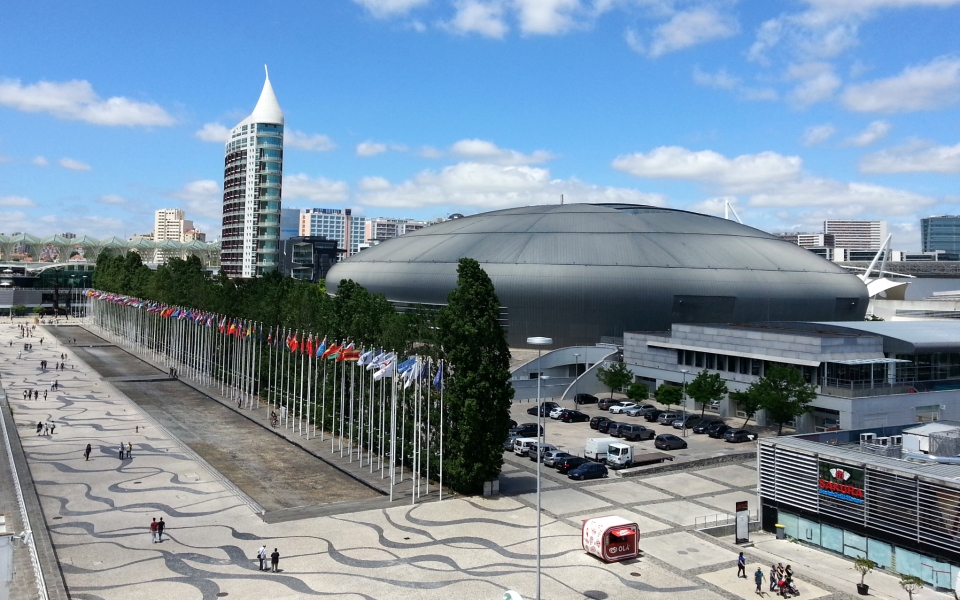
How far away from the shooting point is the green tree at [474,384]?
147 ft

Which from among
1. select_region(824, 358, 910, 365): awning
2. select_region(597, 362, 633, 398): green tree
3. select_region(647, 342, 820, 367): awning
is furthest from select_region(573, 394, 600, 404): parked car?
select_region(824, 358, 910, 365): awning

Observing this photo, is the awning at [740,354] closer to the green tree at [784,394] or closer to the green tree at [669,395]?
the green tree at [784,394]

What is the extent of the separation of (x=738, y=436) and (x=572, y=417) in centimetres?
1495

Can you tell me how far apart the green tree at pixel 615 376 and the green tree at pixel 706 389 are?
37.9 feet

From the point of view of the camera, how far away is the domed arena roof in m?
90.9

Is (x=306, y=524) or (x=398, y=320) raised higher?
(x=398, y=320)

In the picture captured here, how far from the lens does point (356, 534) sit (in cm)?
3822

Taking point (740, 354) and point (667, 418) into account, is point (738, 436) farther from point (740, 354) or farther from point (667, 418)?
point (740, 354)

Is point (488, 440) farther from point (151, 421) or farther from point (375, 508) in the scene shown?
point (151, 421)

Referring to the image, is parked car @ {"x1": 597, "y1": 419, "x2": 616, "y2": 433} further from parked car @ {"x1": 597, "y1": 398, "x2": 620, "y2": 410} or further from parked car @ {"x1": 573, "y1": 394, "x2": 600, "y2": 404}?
parked car @ {"x1": 573, "y1": 394, "x2": 600, "y2": 404}

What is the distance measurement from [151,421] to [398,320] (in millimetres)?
26160

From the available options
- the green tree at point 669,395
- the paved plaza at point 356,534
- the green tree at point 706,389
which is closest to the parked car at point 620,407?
the green tree at point 669,395

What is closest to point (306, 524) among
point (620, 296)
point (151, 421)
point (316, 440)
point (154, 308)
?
point (316, 440)

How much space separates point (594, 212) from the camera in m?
109
